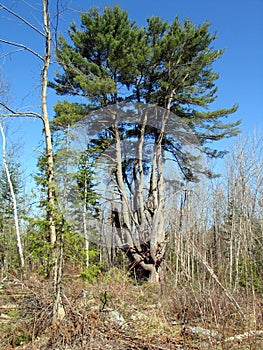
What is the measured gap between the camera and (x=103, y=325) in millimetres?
3336

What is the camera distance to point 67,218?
11.6 ft

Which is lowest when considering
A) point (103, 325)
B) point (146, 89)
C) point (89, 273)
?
point (103, 325)

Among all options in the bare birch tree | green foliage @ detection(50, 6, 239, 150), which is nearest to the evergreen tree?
green foliage @ detection(50, 6, 239, 150)

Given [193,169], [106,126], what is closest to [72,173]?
[106,126]

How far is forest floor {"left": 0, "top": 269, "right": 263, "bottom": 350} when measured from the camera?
3029 millimetres

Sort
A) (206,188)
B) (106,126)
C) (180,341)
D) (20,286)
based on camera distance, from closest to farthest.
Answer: (180,341), (20,286), (106,126), (206,188)

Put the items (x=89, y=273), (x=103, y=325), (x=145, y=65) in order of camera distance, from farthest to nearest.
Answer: (x=145, y=65) < (x=89, y=273) < (x=103, y=325)

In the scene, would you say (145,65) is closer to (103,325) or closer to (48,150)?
(48,150)

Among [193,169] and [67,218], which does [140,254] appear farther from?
[67,218]

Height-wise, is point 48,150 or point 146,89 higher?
point 146,89

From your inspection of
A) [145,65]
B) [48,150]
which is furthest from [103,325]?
[145,65]

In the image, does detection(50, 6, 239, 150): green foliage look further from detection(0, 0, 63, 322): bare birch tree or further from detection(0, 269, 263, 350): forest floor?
detection(0, 269, 263, 350): forest floor

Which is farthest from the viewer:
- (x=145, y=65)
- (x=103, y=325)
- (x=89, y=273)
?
(x=145, y=65)

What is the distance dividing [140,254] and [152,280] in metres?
0.86
